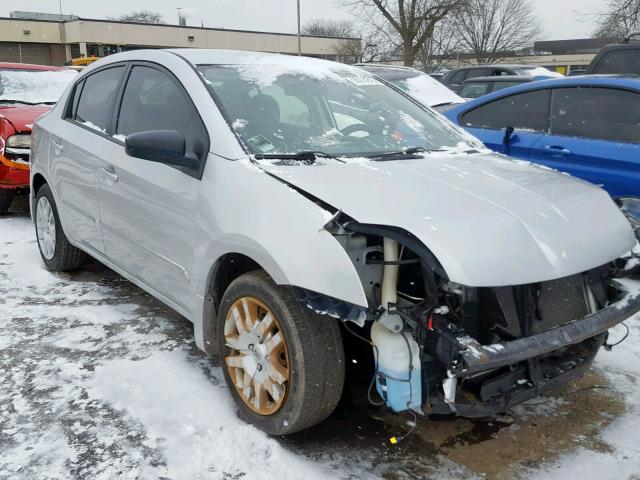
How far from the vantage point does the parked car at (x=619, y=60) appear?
672cm

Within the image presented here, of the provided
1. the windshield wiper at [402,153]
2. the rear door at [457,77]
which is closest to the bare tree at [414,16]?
the rear door at [457,77]

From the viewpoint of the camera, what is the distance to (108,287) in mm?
4566

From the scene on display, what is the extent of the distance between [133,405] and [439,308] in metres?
1.60

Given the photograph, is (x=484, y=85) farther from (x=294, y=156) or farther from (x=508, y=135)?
(x=294, y=156)

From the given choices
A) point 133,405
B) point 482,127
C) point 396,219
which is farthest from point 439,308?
point 482,127

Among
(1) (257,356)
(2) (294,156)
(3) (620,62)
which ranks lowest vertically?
(1) (257,356)

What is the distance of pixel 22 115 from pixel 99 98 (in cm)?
310

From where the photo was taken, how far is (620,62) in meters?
6.82

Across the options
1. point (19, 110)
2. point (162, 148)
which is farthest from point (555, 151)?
point (19, 110)

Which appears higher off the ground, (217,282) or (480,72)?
(480,72)

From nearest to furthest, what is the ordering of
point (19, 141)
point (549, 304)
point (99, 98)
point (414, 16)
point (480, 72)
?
point (549, 304)
point (99, 98)
point (19, 141)
point (480, 72)
point (414, 16)

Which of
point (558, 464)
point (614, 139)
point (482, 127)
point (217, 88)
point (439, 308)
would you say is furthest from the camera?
point (482, 127)

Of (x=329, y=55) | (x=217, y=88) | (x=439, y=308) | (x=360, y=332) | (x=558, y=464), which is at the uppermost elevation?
(x=329, y=55)

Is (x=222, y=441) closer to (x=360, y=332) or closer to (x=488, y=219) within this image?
(x=360, y=332)
